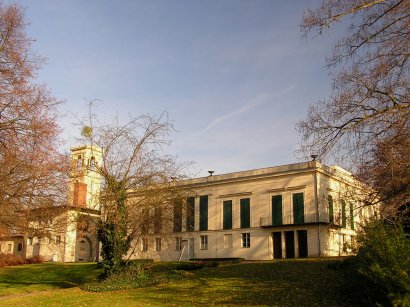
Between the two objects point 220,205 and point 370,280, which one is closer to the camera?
point 370,280

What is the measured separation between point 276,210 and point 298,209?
84.3 inches

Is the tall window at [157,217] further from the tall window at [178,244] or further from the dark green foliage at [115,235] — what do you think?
the tall window at [178,244]

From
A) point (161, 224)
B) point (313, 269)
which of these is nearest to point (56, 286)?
point (161, 224)

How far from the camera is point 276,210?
131ft

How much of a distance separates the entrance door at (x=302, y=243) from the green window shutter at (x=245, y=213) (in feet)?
17.0

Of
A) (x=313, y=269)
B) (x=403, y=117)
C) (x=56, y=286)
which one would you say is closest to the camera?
(x=403, y=117)

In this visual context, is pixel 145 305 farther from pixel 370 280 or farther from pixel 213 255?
pixel 213 255

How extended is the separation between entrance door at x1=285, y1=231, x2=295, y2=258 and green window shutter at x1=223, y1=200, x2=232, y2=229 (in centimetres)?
592

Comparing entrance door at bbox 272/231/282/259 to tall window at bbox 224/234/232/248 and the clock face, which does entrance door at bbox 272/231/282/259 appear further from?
the clock face

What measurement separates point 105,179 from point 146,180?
213 centimetres

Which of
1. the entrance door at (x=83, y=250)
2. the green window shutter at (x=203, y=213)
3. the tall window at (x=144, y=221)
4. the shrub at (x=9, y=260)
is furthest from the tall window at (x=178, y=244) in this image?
the tall window at (x=144, y=221)

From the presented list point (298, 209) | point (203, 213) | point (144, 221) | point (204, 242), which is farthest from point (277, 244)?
point (144, 221)

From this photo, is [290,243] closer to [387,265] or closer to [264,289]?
[264,289]

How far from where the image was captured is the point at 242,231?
41.9 metres
